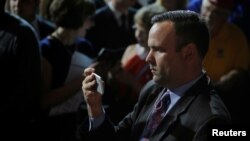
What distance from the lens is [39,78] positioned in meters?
2.59

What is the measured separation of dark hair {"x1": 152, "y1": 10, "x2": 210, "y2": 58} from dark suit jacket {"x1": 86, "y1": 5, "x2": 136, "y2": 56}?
1.79m

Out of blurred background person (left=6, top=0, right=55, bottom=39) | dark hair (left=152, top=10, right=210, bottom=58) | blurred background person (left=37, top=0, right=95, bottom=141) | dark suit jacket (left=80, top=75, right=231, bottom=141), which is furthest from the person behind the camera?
blurred background person (left=6, top=0, right=55, bottom=39)

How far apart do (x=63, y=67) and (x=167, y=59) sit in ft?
3.81

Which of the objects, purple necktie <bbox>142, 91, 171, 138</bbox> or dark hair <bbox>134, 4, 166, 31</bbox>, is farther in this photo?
dark hair <bbox>134, 4, 166, 31</bbox>

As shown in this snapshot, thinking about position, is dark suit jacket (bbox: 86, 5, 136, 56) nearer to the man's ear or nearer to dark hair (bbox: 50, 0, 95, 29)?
dark hair (bbox: 50, 0, 95, 29)

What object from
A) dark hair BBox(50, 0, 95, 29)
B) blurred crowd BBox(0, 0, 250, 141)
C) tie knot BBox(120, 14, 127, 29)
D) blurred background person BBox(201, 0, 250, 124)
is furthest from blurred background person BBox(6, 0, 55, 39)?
blurred background person BBox(201, 0, 250, 124)

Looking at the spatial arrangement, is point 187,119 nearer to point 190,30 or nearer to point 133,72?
point 190,30

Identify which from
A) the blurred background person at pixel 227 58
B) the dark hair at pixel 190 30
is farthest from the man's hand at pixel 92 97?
the blurred background person at pixel 227 58

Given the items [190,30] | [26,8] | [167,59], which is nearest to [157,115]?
[167,59]

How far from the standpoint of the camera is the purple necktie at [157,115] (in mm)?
1849

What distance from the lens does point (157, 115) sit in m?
1.87

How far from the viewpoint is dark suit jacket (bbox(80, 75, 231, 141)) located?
5.57 feet

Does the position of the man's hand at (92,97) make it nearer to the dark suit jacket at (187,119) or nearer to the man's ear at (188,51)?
the dark suit jacket at (187,119)

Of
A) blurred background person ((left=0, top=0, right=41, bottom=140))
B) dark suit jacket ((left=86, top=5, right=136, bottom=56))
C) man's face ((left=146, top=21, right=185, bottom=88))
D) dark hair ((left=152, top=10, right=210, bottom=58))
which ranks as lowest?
dark suit jacket ((left=86, top=5, right=136, bottom=56))
